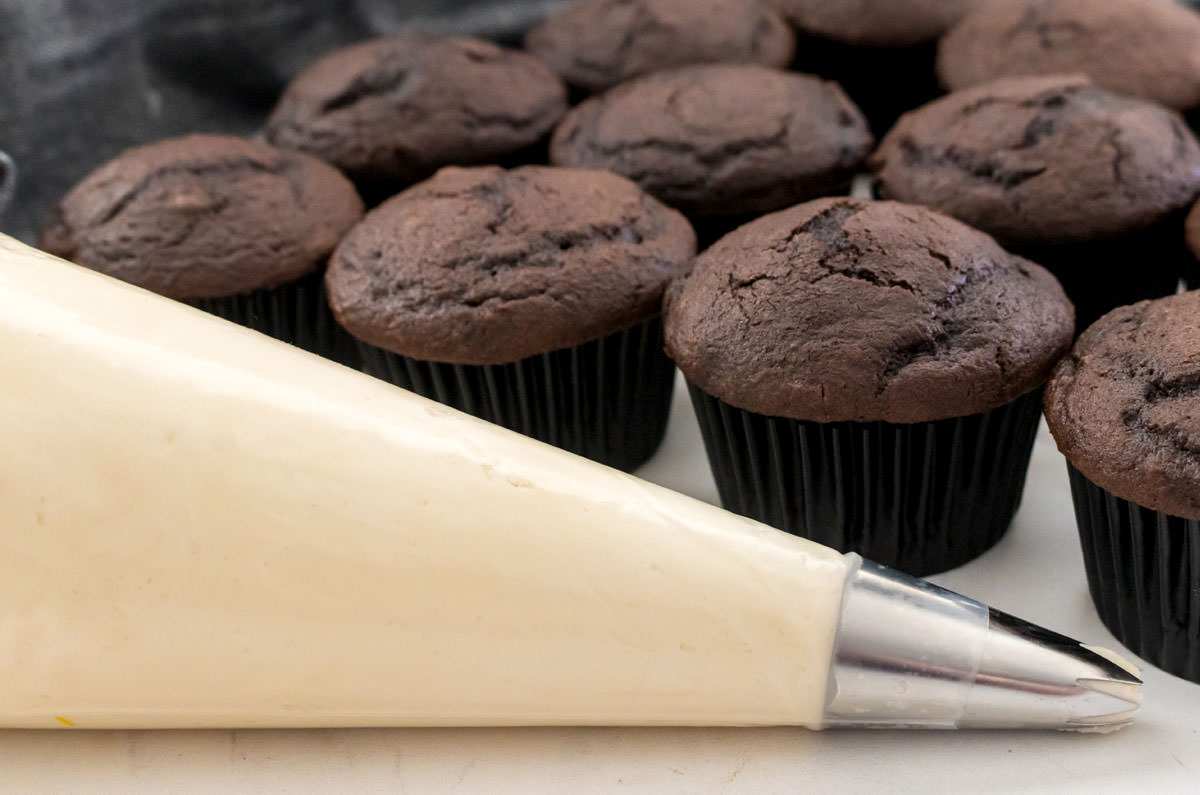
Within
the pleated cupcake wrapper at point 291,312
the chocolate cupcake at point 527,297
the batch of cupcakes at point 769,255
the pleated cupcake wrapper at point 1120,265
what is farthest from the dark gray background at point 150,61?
the pleated cupcake wrapper at point 1120,265

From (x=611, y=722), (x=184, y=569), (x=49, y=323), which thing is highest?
(x=49, y=323)

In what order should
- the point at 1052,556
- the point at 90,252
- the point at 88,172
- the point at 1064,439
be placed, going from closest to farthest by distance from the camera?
the point at 1064,439
the point at 1052,556
the point at 90,252
the point at 88,172

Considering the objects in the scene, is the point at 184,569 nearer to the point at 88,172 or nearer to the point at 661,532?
the point at 661,532

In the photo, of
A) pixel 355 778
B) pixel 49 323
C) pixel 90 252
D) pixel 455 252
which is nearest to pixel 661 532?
pixel 355 778

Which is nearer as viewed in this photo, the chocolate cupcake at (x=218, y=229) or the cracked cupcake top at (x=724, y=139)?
the chocolate cupcake at (x=218, y=229)

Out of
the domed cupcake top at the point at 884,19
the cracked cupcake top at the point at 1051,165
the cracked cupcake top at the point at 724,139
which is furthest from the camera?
the domed cupcake top at the point at 884,19

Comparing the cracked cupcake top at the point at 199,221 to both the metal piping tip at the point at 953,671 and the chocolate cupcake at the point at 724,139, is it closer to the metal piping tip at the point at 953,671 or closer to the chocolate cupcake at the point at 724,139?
the chocolate cupcake at the point at 724,139

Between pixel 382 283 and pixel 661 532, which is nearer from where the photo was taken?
pixel 661 532

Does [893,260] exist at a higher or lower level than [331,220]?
higher
